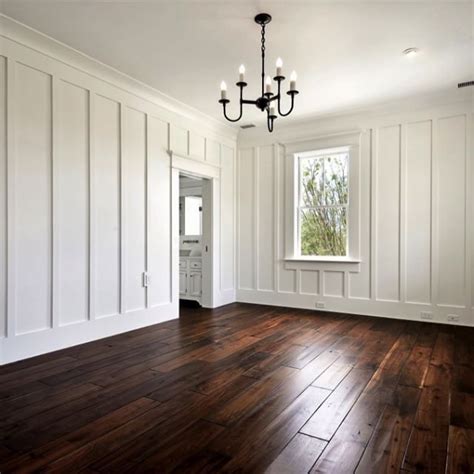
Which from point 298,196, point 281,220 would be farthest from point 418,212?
point 281,220

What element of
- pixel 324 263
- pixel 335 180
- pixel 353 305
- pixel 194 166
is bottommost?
pixel 353 305

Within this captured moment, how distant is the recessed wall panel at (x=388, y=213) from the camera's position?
16.2ft

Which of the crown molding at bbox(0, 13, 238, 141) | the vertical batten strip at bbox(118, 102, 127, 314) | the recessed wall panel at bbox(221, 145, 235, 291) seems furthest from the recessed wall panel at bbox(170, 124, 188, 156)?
the recessed wall panel at bbox(221, 145, 235, 291)

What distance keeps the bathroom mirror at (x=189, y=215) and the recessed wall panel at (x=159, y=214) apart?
2174 millimetres

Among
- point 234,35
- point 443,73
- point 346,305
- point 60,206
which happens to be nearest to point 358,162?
point 443,73

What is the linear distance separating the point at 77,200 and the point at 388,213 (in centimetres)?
404

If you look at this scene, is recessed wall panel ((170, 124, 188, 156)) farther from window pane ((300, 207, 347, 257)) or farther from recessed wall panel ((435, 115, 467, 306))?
recessed wall panel ((435, 115, 467, 306))

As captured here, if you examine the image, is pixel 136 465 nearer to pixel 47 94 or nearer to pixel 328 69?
pixel 47 94

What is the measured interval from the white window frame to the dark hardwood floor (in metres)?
1.62

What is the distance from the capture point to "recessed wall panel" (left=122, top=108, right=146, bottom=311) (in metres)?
4.23

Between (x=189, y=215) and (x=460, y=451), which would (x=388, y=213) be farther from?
(x=189, y=215)

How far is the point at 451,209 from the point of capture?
459 cm

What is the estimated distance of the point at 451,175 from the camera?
15.1ft

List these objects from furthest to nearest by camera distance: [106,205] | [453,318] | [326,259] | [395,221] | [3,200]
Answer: [326,259] < [395,221] < [453,318] < [106,205] < [3,200]
